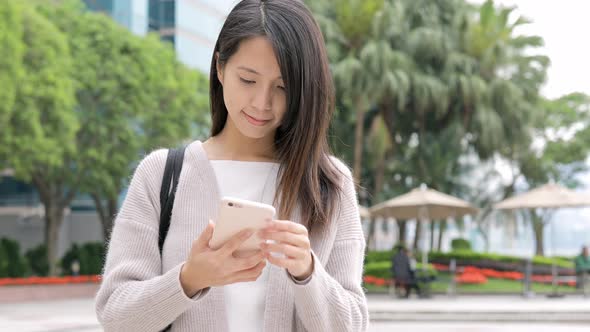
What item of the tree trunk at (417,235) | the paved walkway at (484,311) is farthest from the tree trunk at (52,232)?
the tree trunk at (417,235)

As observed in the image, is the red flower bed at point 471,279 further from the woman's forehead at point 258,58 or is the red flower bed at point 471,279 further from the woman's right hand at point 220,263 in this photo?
the woman's right hand at point 220,263

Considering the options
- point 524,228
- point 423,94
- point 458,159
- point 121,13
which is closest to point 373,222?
point 458,159

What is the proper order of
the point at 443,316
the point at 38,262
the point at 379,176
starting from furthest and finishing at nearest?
1. the point at 379,176
2. the point at 38,262
3. the point at 443,316

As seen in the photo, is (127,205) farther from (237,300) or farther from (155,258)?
(237,300)

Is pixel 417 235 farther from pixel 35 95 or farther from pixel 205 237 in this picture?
pixel 205 237

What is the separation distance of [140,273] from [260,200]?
368 mm

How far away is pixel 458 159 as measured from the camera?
31.9m

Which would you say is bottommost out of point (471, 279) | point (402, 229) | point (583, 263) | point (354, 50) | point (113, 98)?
point (471, 279)

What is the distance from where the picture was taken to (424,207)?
78.0 ft

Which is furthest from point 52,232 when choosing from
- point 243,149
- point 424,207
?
point 243,149

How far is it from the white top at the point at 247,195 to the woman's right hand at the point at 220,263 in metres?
0.25

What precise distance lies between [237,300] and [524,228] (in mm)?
39065

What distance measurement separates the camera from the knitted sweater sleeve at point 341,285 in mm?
1944

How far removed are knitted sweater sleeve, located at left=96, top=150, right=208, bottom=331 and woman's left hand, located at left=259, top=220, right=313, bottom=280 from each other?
0.78ft
